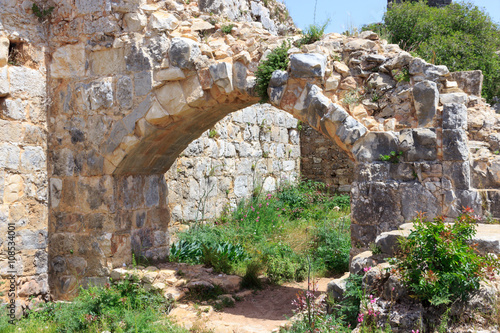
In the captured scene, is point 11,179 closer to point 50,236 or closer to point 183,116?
point 50,236

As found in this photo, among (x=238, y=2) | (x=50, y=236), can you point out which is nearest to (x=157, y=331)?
(x=50, y=236)

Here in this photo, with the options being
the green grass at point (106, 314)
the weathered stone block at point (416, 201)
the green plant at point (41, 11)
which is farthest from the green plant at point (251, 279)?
the green plant at point (41, 11)

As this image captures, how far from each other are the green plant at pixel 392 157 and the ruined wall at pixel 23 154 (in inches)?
166

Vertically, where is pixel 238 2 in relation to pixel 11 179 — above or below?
above

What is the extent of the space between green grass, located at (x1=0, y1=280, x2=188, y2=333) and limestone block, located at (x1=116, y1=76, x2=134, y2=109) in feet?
7.34

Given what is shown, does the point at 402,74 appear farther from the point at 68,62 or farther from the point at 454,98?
the point at 68,62

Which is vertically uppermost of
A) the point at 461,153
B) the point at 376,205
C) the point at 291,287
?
the point at 461,153

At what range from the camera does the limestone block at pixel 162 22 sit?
19.3 feet

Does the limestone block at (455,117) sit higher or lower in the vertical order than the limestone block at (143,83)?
lower

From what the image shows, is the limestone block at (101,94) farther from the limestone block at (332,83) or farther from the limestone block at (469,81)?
the limestone block at (469,81)

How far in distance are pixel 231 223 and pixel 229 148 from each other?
1.55 m

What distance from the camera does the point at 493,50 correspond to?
14.0m

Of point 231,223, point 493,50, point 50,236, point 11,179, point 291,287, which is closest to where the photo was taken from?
point 11,179

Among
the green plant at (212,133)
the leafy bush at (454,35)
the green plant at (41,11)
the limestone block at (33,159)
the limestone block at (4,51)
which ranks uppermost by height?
the leafy bush at (454,35)
